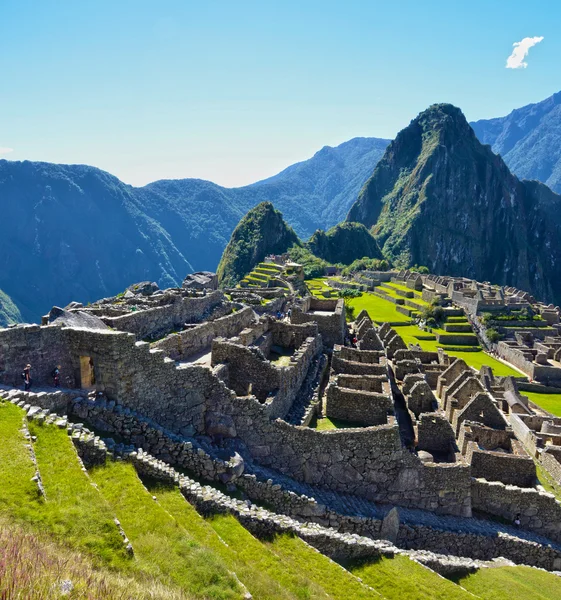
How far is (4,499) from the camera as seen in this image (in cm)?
836

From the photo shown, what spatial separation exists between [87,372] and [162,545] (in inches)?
289

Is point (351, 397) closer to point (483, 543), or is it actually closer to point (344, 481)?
point (344, 481)

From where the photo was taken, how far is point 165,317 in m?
24.2

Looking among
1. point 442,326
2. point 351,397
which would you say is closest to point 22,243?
point 442,326

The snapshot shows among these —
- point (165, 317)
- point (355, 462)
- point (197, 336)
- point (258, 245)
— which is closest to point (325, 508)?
point (355, 462)

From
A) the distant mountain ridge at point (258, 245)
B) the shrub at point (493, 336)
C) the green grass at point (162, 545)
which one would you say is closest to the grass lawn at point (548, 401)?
the shrub at point (493, 336)

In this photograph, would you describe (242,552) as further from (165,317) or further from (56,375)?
(165,317)

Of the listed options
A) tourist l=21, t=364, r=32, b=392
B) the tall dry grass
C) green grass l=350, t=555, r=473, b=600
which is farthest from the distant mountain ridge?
the tall dry grass

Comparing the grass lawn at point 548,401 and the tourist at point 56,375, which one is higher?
the tourist at point 56,375

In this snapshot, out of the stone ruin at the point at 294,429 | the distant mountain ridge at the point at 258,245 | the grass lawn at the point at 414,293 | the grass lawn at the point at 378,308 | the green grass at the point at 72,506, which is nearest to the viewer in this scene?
the green grass at the point at 72,506

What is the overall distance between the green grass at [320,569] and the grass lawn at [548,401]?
3579cm

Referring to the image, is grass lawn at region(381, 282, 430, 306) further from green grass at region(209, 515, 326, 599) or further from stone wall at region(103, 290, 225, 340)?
green grass at region(209, 515, 326, 599)

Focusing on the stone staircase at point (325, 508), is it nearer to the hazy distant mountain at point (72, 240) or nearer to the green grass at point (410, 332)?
the green grass at point (410, 332)

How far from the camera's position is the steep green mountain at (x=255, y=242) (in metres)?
153
